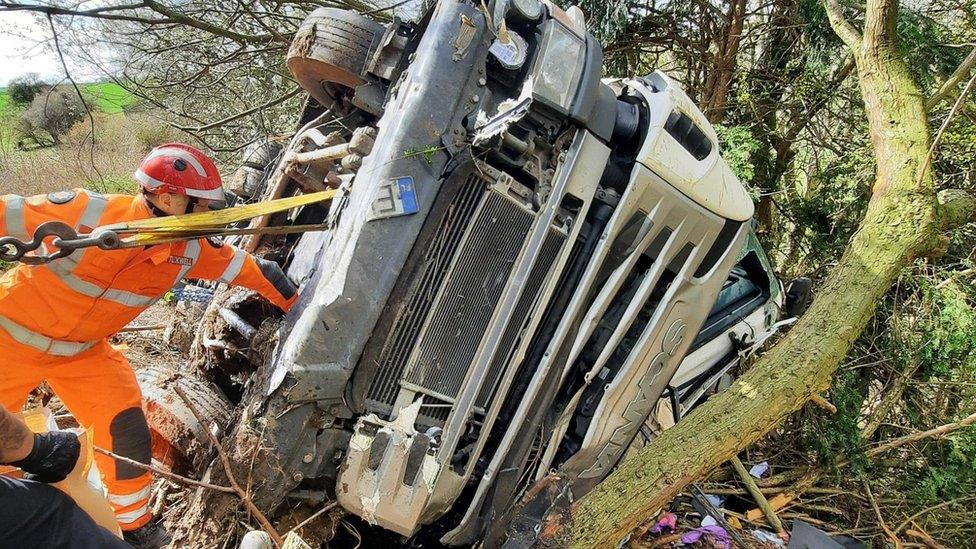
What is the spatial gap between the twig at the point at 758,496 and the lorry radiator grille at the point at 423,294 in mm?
2128

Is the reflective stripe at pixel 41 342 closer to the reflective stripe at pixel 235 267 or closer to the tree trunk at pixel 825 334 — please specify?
the reflective stripe at pixel 235 267

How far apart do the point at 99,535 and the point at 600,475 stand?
1890 millimetres

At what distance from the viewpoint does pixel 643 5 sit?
5.37m

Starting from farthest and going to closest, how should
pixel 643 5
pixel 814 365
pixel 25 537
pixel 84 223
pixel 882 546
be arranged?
pixel 643 5
pixel 882 546
pixel 814 365
pixel 84 223
pixel 25 537

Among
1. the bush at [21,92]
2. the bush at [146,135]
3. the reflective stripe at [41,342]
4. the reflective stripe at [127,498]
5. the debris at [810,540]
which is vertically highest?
the debris at [810,540]

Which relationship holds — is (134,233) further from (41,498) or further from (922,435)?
(922,435)

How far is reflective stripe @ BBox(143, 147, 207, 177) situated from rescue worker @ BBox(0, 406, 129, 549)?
1101mm

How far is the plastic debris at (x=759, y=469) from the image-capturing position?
4031mm

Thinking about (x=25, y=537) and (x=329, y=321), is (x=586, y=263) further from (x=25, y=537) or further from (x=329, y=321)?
(x=25, y=537)

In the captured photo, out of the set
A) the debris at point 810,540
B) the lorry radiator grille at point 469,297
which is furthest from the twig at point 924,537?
the lorry radiator grille at point 469,297

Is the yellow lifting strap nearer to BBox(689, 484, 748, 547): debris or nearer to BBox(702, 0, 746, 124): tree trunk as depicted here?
BBox(689, 484, 748, 547): debris

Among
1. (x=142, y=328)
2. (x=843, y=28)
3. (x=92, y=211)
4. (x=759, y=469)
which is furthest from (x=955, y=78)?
(x=142, y=328)

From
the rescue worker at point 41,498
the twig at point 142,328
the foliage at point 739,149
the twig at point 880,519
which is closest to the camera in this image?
the rescue worker at point 41,498

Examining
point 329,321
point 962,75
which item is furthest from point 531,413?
point 962,75
